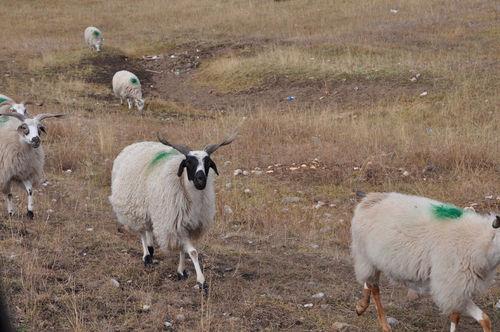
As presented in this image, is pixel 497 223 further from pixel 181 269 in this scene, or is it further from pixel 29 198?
pixel 29 198

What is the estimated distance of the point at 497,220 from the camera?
566cm

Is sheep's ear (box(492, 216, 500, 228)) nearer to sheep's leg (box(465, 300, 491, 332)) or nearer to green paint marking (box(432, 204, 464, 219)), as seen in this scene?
green paint marking (box(432, 204, 464, 219))

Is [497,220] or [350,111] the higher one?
[497,220]

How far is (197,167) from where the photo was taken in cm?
705

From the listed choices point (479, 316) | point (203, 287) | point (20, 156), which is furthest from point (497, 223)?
point (20, 156)

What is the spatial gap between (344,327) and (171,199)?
2.26 meters

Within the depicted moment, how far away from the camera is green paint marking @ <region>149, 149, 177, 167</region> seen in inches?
309

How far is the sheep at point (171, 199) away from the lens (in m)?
7.15

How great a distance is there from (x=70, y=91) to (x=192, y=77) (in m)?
4.99

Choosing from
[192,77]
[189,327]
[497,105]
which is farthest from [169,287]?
[192,77]

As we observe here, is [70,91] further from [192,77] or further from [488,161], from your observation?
[488,161]

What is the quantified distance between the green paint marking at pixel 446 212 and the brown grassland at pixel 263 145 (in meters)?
1.07

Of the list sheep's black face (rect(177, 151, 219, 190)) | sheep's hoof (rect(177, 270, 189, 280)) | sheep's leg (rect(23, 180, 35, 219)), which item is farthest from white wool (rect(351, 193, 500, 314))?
sheep's leg (rect(23, 180, 35, 219))

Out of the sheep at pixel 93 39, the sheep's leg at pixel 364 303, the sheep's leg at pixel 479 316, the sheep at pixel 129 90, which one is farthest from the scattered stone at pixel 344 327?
the sheep at pixel 93 39
